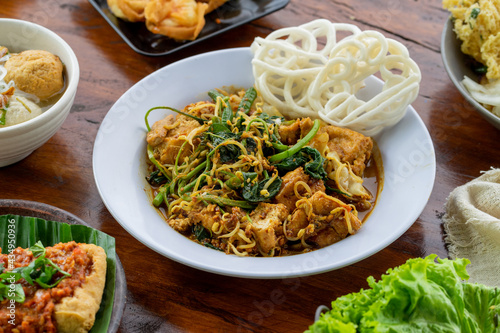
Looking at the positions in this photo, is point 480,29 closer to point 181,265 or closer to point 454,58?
point 454,58

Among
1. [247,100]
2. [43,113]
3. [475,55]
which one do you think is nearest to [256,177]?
[247,100]

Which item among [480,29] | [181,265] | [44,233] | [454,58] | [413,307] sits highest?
[480,29]

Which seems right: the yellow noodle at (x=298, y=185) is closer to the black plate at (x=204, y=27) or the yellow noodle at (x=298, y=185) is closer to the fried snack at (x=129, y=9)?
the black plate at (x=204, y=27)

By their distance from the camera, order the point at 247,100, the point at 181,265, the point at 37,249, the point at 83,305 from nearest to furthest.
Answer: the point at 83,305 < the point at 37,249 < the point at 181,265 < the point at 247,100

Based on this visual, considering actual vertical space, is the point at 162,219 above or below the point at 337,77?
below

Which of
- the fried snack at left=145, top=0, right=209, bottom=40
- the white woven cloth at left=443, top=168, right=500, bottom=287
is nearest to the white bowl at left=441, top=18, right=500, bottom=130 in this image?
the white woven cloth at left=443, top=168, right=500, bottom=287

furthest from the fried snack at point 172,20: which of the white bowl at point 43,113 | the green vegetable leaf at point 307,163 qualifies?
the green vegetable leaf at point 307,163
